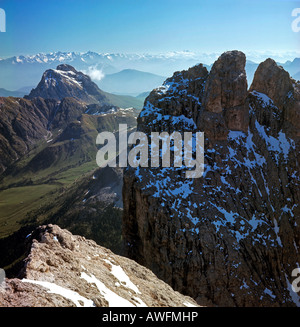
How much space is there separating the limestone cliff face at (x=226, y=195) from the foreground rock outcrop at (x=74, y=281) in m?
20.7

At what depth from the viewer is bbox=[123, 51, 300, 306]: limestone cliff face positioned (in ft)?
189

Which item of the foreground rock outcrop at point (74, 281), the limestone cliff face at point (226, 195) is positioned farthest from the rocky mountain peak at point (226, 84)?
the foreground rock outcrop at point (74, 281)

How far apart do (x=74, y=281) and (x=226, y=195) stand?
173ft

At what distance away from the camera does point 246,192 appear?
70.6 meters

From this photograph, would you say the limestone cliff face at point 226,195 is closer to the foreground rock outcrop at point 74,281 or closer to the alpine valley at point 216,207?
the alpine valley at point 216,207

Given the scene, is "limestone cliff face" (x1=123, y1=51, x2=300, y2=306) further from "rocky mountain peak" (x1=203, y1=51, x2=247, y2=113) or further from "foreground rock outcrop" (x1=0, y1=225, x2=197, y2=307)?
"foreground rock outcrop" (x1=0, y1=225, x2=197, y2=307)

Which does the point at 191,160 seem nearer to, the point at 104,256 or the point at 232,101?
the point at 232,101

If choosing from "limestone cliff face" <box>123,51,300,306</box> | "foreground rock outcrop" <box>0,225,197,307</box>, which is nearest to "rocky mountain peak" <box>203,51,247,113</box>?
"limestone cliff face" <box>123,51,300,306</box>

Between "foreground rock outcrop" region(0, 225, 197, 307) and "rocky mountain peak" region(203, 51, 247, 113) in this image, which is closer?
"foreground rock outcrop" region(0, 225, 197, 307)

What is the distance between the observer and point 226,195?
224 ft

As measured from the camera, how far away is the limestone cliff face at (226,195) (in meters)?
57.5

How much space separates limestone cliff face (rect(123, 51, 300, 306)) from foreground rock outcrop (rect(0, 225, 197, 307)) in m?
20.7

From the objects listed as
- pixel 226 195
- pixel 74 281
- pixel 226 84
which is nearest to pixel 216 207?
pixel 226 195
